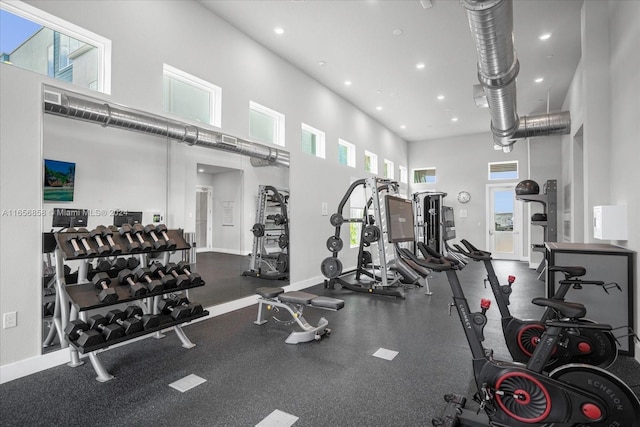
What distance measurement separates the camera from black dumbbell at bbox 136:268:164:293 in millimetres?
3033

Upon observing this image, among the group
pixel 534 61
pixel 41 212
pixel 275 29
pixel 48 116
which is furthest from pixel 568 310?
pixel 534 61

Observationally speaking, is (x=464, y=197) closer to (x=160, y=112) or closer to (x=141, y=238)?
(x=160, y=112)

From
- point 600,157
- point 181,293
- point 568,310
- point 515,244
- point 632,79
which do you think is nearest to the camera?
point 568,310

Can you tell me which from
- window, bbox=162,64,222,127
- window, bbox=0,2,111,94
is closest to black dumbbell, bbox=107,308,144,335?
window, bbox=0,2,111,94

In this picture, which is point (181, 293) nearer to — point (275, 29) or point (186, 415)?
point (186, 415)

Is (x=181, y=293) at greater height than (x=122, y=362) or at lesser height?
greater

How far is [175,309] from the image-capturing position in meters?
3.14

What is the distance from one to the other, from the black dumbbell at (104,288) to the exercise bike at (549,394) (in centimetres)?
263

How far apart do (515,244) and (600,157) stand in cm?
689

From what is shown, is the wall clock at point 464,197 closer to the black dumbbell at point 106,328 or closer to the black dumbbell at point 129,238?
the black dumbbell at point 129,238

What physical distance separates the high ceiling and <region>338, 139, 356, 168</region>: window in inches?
42.3

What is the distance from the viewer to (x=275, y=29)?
191 inches

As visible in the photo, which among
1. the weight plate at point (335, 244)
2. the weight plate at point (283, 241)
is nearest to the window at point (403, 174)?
the weight plate at point (335, 244)

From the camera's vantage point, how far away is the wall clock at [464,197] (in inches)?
422
